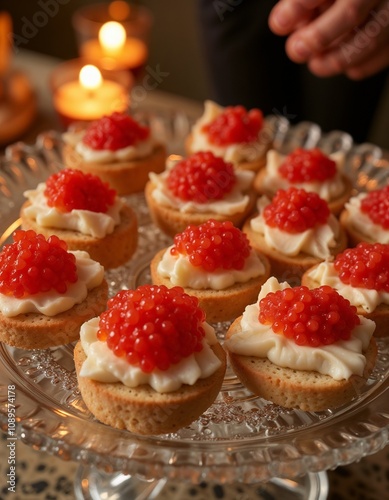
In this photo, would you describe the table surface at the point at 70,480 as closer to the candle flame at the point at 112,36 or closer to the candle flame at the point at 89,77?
the candle flame at the point at 89,77

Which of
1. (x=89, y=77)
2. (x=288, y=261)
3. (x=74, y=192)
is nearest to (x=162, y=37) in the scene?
(x=89, y=77)

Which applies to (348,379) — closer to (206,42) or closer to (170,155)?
(170,155)

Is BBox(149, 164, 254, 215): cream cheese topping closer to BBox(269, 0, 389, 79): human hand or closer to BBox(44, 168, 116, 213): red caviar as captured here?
BBox(44, 168, 116, 213): red caviar

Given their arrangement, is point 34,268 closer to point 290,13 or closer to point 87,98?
point 290,13

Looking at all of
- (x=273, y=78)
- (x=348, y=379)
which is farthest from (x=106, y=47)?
(x=348, y=379)

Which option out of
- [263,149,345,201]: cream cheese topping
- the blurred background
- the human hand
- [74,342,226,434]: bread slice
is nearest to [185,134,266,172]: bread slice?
[263,149,345,201]: cream cheese topping

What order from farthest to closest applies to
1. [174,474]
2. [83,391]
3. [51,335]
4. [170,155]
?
[170,155] < [51,335] < [83,391] < [174,474]
